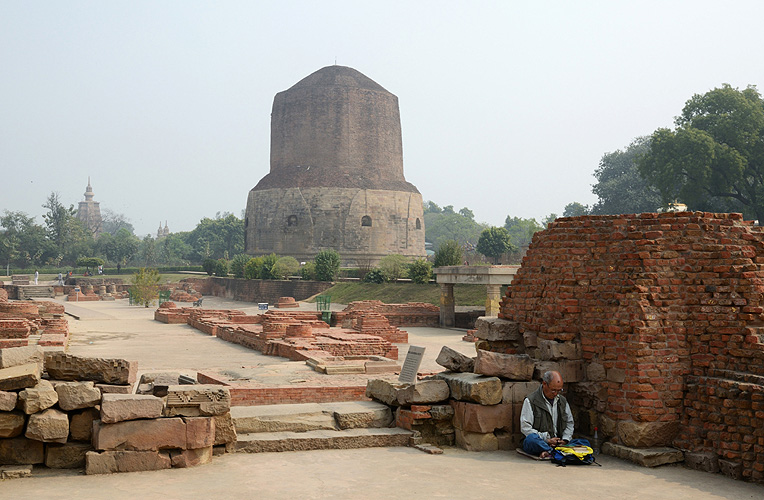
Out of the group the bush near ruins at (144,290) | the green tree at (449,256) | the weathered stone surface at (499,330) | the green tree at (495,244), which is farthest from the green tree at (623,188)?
the weathered stone surface at (499,330)

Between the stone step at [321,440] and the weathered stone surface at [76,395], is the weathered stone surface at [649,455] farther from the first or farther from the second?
the weathered stone surface at [76,395]

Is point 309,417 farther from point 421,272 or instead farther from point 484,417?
point 421,272

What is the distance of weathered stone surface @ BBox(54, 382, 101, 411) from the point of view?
4.46 m

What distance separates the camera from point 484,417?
5098 millimetres

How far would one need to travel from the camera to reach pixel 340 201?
42.5m

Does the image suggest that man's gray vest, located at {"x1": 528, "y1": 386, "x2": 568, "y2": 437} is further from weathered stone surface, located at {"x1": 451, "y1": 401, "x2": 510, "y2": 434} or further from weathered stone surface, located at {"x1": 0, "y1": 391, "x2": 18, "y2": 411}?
weathered stone surface, located at {"x1": 0, "y1": 391, "x2": 18, "y2": 411}

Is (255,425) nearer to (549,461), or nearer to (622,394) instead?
(549,461)

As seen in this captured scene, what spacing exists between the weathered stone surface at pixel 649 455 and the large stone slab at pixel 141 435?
2760 mm

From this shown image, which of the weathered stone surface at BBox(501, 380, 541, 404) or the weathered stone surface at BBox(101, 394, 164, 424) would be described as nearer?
the weathered stone surface at BBox(101, 394, 164, 424)

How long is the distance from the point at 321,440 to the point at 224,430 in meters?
0.65

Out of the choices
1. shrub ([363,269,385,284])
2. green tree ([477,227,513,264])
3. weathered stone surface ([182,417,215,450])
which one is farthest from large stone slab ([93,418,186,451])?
green tree ([477,227,513,264])

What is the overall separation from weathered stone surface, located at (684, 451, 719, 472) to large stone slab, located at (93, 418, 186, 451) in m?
3.13

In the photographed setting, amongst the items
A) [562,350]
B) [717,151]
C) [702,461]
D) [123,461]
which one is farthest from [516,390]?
[717,151]

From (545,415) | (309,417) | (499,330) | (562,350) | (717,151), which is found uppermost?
(717,151)
